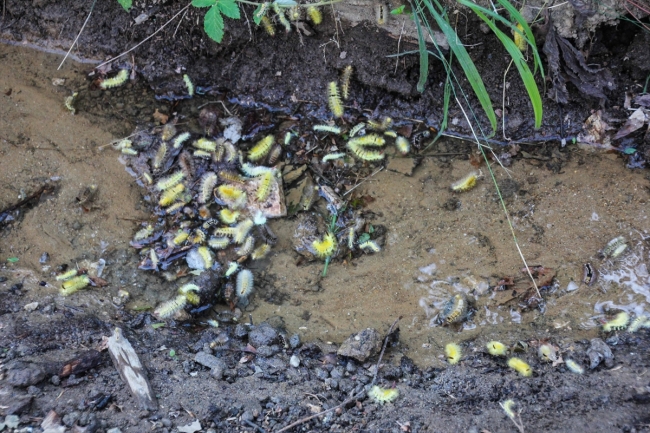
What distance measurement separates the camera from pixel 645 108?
4262 millimetres

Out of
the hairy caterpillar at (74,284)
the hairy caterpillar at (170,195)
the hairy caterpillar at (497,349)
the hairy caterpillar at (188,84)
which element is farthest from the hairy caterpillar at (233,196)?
the hairy caterpillar at (497,349)

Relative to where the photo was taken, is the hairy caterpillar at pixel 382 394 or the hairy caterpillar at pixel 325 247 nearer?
the hairy caterpillar at pixel 382 394

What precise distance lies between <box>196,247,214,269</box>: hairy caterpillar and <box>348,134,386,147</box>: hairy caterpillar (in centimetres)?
162

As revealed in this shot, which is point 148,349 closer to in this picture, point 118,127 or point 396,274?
point 396,274

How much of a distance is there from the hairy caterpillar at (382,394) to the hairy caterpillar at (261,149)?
2338mm

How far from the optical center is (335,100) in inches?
184

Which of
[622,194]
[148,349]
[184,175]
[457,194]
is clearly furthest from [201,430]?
[622,194]

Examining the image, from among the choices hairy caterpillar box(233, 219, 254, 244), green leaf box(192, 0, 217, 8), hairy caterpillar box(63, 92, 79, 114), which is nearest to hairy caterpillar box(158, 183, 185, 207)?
hairy caterpillar box(233, 219, 254, 244)

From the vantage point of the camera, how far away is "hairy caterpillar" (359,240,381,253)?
4.28m

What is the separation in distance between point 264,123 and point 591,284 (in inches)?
124

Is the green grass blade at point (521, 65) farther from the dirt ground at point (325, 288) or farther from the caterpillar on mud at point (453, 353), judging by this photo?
the caterpillar on mud at point (453, 353)

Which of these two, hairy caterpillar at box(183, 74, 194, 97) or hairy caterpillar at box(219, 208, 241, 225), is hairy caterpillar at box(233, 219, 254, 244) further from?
hairy caterpillar at box(183, 74, 194, 97)

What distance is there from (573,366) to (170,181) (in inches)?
139

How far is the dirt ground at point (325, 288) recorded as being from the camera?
3107mm
